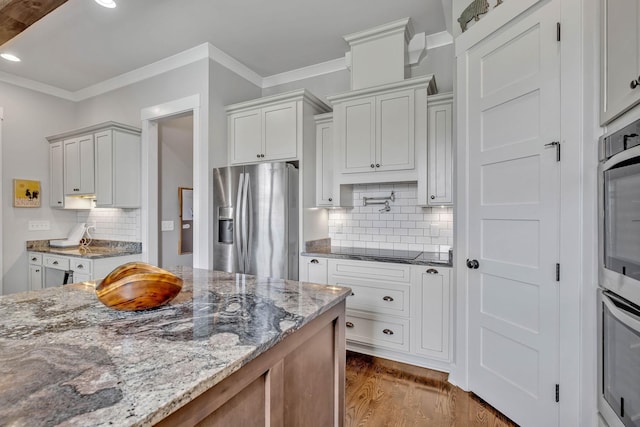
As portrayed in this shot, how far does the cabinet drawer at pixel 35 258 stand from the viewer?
3.68 meters

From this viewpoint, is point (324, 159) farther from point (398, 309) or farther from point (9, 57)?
point (9, 57)

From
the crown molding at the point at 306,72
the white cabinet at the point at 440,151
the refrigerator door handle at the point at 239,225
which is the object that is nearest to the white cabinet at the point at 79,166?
the refrigerator door handle at the point at 239,225

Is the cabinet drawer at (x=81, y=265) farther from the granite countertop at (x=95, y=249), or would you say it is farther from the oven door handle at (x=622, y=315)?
the oven door handle at (x=622, y=315)

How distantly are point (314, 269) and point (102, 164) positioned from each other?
277cm

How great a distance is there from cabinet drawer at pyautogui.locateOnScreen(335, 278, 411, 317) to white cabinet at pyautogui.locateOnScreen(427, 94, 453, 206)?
81 centimetres

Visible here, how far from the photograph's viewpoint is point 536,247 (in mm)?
1688

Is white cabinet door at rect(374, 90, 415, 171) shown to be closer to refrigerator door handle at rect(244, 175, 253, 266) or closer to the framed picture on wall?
refrigerator door handle at rect(244, 175, 253, 266)

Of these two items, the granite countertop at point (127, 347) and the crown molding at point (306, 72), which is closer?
the granite countertop at point (127, 347)

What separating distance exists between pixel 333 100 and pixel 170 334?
257 cm

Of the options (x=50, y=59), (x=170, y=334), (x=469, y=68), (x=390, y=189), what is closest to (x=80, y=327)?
(x=170, y=334)

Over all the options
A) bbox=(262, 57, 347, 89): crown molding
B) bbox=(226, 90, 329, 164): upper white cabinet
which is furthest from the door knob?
bbox=(262, 57, 347, 89): crown molding

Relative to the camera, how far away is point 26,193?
3781mm

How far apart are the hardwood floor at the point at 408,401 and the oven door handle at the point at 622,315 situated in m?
1.00

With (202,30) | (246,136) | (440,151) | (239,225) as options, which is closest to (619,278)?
(440,151)
